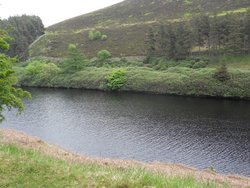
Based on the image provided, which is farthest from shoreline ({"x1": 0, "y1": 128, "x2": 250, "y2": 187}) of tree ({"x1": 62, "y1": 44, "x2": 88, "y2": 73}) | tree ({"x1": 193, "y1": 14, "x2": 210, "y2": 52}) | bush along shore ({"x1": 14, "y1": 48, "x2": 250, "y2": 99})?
tree ({"x1": 62, "y1": 44, "x2": 88, "y2": 73})

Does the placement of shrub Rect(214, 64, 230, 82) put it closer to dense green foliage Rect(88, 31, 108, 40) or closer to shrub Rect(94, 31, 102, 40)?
dense green foliage Rect(88, 31, 108, 40)

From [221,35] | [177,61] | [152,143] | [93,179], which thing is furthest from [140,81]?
[93,179]

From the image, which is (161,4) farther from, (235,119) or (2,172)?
(2,172)

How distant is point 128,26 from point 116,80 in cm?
6708

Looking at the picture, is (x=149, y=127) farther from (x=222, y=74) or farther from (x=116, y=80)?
(x=116, y=80)

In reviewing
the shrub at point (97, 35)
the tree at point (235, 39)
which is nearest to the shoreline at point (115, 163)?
the tree at point (235, 39)

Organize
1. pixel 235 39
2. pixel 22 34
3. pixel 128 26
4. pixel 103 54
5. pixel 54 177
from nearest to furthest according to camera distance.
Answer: pixel 54 177
pixel 235 39
pixel 103 54
pixel 128 26
pixel 22 34

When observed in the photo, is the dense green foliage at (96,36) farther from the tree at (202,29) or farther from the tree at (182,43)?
the tree at (202,29)

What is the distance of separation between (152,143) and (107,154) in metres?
7.40

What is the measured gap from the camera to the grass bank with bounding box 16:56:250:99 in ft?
293

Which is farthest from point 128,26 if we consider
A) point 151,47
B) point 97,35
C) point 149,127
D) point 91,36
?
point 149,127

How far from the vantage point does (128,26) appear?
165 metres

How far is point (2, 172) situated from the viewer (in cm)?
928

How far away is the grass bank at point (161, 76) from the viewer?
293 feet
